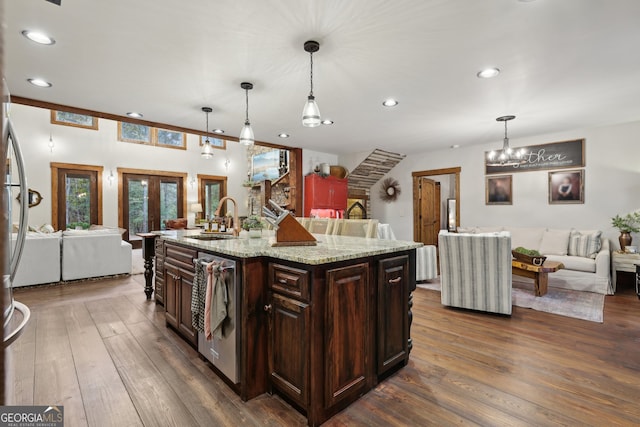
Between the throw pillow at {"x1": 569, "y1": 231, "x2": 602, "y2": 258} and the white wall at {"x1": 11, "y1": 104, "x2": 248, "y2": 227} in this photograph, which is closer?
the throw pillow at {"x1": 569, "y1": 231, "x2": 602, "y2": 258}

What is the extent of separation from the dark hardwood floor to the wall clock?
456cm

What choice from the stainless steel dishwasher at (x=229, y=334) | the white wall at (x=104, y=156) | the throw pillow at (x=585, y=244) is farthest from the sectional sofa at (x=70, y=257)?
the throw pillow at (x=585, y=244)

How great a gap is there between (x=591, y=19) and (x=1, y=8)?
3115 millimetres

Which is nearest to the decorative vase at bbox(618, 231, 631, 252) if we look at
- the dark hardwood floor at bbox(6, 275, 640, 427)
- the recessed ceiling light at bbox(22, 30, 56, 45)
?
the dark hardwood floor at bbox(6, 275, 640, 427)

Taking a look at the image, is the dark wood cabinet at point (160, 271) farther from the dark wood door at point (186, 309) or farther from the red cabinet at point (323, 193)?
the red cabinet at point (323, 193)

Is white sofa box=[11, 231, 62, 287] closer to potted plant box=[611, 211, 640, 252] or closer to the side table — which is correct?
the side table

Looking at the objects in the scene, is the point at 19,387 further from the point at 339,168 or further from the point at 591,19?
the point at 339,168

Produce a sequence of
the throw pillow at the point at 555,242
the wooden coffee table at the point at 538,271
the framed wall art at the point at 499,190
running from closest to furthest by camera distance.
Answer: the wooden coffee table at the point at 538,271
the throw pillow at the point at 555,242
the framed wall art at the point at 499,190

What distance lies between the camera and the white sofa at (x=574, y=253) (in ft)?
13.8

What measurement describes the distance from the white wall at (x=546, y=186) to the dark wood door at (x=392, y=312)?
4770 millimetres

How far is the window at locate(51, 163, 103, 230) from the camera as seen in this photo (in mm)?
7773

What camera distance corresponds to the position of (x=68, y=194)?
8039 mm

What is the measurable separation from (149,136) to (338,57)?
850 centimetres

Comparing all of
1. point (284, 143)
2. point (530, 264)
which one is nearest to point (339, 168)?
point (284, 143)
